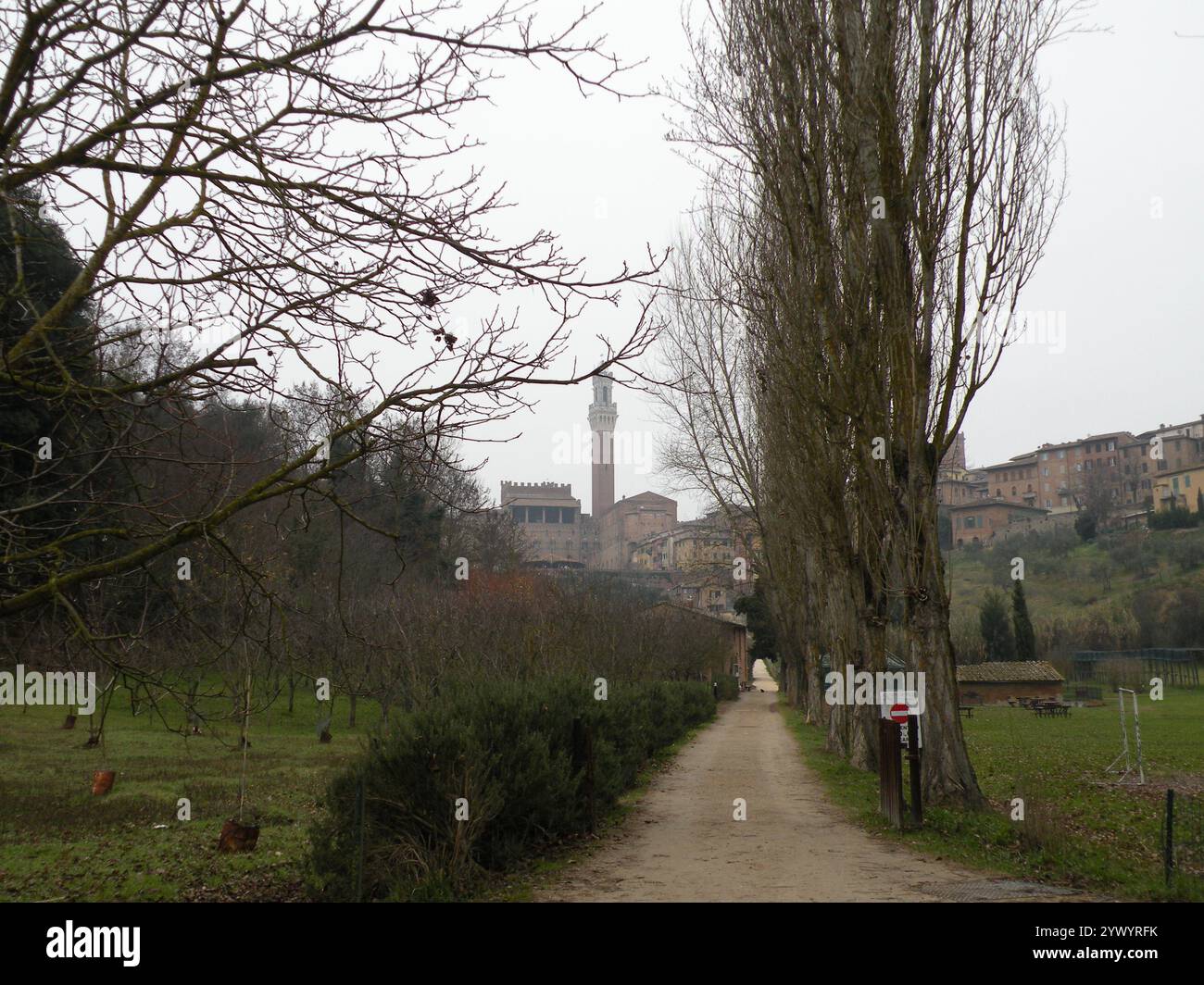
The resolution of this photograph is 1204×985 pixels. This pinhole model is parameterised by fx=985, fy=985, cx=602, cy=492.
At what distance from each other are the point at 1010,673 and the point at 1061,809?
40.7 metres

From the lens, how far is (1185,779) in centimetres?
1891

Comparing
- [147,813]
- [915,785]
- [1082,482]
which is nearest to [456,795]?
[915,785]

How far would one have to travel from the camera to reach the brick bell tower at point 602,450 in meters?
146

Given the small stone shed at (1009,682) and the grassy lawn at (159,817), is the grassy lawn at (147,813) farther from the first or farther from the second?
the small stone shed at (1009,682)

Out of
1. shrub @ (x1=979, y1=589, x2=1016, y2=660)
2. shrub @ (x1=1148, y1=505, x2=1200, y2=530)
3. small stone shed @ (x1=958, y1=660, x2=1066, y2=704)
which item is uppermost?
shrub @ (x1=1148, y1=505, x2=1200, y2=530)

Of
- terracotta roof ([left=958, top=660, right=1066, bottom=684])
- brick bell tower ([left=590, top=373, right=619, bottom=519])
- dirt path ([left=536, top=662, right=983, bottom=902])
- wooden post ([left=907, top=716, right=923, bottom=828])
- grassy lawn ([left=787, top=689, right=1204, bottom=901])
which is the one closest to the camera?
dirt path ([left=536, top=662, right=983, bottom=902])

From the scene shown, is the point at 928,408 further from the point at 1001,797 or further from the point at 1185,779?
the point at 1185,779

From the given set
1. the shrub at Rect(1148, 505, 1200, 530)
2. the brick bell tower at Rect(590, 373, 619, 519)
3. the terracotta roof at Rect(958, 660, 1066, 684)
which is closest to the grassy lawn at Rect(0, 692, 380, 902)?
the terracotta roof at Rect(958, 660, 1066, 684)

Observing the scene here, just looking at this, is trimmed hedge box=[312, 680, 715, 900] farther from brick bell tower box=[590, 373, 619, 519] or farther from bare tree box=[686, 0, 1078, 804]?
brick bell tower box=[590, 373, 619, 519]

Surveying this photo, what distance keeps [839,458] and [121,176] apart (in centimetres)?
1336

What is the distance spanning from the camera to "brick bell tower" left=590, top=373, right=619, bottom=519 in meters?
146

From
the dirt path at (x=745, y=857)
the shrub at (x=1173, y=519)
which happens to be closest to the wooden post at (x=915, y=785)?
the dirt path at (x=745, y=857)

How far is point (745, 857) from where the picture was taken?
9781 millimetres

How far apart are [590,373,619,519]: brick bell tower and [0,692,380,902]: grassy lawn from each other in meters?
108
